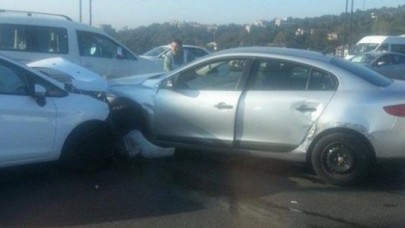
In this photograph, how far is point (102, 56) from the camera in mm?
16062

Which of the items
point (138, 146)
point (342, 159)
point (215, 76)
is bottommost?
point (138, 146)

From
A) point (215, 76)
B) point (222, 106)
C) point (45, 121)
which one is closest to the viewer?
point (45, 121)

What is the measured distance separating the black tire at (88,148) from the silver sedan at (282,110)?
0.70m

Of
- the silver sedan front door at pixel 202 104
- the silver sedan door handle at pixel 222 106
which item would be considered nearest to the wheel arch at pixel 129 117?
the silver sedan front door at pixel 202 104

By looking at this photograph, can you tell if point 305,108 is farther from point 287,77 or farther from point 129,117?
point 129,117

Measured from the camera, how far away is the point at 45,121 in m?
8.00

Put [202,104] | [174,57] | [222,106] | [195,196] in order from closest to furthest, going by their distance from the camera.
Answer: [195,196] < [222,106] < [202,104] < [174,57]

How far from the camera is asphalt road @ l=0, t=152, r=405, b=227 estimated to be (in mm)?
6754

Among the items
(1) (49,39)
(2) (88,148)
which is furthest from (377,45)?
(2) (88,148)

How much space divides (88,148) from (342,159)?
2.80m

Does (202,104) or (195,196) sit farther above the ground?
(202,104)

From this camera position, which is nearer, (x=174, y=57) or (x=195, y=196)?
(x=195, y=196)

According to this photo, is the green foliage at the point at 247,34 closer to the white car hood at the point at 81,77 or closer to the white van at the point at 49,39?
the white van at the point at 49,39

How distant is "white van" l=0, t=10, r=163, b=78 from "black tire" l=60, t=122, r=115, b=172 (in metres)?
6.58
